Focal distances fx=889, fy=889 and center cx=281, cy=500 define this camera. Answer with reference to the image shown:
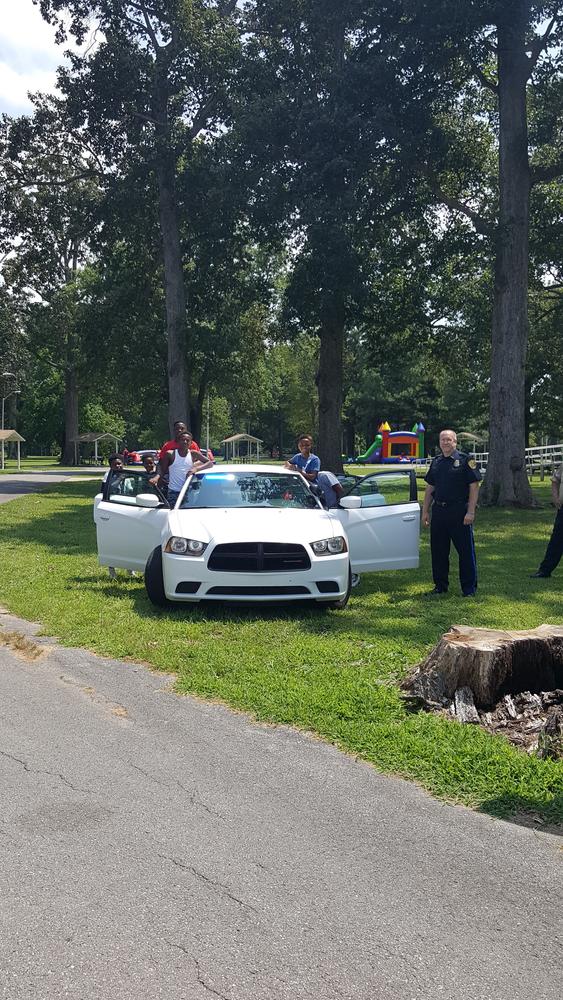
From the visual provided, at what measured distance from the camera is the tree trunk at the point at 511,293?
2262 cm

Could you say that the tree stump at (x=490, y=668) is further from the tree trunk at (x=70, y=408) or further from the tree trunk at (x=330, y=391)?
the tree trunk at (x=70, y=408)

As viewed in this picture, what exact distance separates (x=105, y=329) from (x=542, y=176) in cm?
1755

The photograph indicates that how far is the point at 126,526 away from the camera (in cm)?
981

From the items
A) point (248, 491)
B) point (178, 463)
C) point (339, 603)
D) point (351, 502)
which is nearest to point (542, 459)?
point (178, 463)

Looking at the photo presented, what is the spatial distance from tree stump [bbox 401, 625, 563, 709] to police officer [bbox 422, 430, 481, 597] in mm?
3809

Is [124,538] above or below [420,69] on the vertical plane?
below

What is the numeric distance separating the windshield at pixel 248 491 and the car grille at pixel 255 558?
119 centimetres

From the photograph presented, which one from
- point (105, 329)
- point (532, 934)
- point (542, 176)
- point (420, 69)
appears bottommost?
point (532, 934)

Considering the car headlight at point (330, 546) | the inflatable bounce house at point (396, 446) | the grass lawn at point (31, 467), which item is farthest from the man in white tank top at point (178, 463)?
the inflatable bounce house at point (396, 446)

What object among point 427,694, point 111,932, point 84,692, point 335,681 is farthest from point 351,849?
point 84,692

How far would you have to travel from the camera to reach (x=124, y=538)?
9.84m

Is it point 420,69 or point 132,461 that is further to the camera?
point 132,461

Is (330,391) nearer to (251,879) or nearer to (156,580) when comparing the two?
(156,580)

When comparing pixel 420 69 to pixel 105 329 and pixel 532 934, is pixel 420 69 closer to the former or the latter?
pixel 105 329
